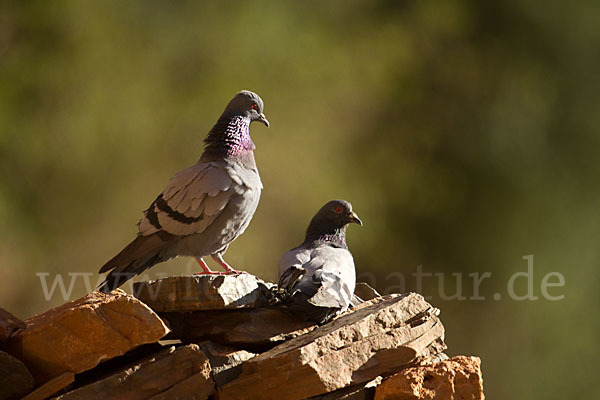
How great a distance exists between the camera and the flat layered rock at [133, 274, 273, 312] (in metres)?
2.88

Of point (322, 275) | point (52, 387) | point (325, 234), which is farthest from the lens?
point (325, 234)

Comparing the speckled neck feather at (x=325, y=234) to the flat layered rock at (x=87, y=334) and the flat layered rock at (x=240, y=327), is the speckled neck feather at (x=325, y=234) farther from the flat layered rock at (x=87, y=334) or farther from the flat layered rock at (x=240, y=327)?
the flat layered rock at (x=87, y=334)

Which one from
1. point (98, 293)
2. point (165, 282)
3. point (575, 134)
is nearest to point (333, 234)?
point (165, 282)

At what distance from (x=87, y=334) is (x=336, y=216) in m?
1.50

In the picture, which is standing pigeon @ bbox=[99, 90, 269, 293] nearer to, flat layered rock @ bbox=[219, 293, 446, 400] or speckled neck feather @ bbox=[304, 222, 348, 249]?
speckled neck feather @ bbox=[304, 222, 348, 249]

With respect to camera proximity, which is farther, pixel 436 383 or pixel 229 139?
pixel 229 139

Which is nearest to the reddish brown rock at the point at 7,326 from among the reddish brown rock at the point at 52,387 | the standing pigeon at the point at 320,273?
the reddish brown rock at the point at 52,387

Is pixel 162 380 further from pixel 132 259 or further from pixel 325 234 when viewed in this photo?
pixel 325 234

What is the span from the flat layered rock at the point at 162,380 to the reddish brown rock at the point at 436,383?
29.8 inches

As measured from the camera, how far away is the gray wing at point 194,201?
3.12m

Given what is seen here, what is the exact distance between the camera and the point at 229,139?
3.33 m

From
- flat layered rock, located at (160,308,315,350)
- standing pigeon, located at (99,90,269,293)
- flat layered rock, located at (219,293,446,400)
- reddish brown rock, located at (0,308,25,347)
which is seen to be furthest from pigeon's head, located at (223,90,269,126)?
reddish brown rock, located at (0,308,25,347)

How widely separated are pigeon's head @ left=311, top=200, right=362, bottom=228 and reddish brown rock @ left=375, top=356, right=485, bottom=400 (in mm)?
953

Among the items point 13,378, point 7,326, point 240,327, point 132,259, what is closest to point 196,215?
point 132,259
